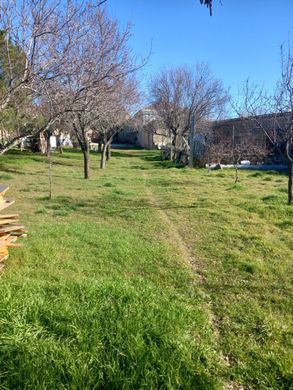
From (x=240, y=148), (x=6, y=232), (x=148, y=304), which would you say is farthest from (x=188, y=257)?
(x=240, y=148)

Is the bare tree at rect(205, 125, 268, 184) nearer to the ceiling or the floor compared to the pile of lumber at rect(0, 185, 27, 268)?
nearer to the ceiling

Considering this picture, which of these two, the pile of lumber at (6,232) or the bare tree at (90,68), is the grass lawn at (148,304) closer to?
the pile of lumber at (6,232)

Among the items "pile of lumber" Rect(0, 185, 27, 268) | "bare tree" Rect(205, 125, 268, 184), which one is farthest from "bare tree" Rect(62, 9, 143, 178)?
"bare tree" Rect(205, 125, 268, 184)

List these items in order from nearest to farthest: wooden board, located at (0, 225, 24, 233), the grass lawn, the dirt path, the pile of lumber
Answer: the grass lawn → the dirt path → the pile of lumber → wooden board, located at (0, 225, 24, 233)

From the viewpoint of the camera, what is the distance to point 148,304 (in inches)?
140

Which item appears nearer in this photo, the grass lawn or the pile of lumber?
the grass lawn

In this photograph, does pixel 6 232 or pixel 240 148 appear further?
pixel 240 148

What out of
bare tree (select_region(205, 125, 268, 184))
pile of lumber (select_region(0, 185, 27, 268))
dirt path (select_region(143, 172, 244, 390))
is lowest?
dirt path (select_region(143, 172, 244, 390))

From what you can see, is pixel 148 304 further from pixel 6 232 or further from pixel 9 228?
pixel 9 228

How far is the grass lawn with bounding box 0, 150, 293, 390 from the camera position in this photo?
2609 millimetres

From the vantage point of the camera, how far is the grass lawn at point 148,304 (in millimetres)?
2609

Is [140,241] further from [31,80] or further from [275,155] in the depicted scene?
[275,155]

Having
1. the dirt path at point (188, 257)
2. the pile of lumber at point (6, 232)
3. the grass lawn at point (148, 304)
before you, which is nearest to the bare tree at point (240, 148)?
the dirt path at point (188, 257)

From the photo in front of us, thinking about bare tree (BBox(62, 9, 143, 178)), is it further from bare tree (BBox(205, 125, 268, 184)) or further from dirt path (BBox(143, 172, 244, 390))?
bare tree (BBox(205, 125, 268, 184))
